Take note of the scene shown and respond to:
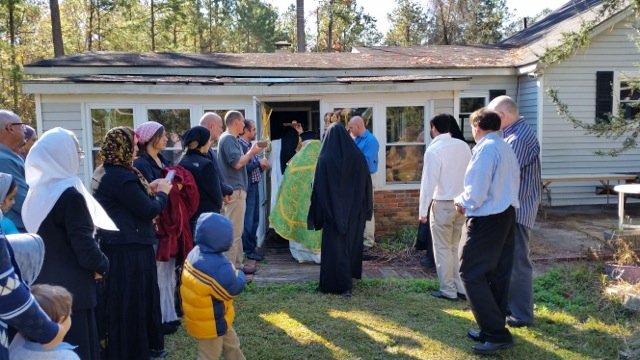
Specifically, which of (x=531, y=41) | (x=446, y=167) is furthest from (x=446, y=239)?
(x=531, y=41)

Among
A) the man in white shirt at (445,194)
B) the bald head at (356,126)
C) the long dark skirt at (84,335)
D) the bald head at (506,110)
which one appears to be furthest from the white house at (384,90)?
the long dark skirt at (84,335)

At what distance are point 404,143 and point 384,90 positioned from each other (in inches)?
39.8

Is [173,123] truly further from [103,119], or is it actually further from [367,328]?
[367,328]

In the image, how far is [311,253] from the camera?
284 inches

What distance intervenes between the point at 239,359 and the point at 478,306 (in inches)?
74.9

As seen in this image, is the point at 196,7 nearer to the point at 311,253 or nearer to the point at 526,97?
the point at 526,97

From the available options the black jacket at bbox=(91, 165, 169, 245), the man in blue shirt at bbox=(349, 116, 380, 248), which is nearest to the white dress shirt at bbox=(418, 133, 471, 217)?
the man in blue shirt at bbox=(349, 116, 380, 248)

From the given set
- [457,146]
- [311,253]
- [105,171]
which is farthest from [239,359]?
[311,253]

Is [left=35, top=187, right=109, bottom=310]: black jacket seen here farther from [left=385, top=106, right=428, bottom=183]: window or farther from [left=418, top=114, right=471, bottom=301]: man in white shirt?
[left=385, top=106, right=428, bottom=183]: window

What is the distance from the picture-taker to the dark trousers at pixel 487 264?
402 cm

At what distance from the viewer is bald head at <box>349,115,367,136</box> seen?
728 centimetres

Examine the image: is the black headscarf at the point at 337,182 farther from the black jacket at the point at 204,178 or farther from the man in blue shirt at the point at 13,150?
the man in blue shirt at the point at 13,150

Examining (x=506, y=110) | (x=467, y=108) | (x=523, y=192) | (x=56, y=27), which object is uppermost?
(x=56, y=27)

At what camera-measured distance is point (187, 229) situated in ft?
14.7
